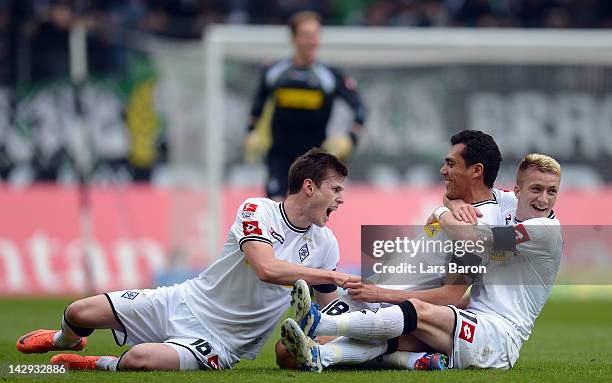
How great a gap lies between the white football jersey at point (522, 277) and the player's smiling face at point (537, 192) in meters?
0.10

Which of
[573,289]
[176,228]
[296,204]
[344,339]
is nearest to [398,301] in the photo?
[344,339]

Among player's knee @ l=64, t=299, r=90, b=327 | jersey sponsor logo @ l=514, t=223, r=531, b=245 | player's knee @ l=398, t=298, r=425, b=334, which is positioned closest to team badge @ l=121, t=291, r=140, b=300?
player's knee @ l=64, t=299, r=90, b=327

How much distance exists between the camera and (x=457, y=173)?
6.85 m

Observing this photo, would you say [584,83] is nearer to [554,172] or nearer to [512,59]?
[512,59]

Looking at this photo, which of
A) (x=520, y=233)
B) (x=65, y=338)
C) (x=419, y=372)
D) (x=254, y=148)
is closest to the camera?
(x=520, y=233)

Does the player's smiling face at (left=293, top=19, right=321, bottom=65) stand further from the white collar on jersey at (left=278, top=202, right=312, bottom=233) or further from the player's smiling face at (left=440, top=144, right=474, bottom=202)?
the player's smiling face at (left=440, top=144, right=474, bottom=202)

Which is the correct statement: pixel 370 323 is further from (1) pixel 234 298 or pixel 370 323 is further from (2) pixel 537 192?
(2) pixel 537 192

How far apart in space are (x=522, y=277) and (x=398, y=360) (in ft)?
2.79

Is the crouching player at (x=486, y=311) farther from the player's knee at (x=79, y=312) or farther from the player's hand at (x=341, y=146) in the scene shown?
the player's hand at (x=341, y=146)

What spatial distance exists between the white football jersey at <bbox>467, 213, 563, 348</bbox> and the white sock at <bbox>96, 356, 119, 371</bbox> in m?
2.05

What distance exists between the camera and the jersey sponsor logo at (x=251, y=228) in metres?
6.77

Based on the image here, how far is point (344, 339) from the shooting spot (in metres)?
6.80

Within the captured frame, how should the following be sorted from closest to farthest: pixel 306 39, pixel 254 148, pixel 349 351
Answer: pixel 349 351
pixel 306 39
pixel 254 148

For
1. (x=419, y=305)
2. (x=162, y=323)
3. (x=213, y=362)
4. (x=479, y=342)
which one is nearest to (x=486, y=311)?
(x=479, y=342)
